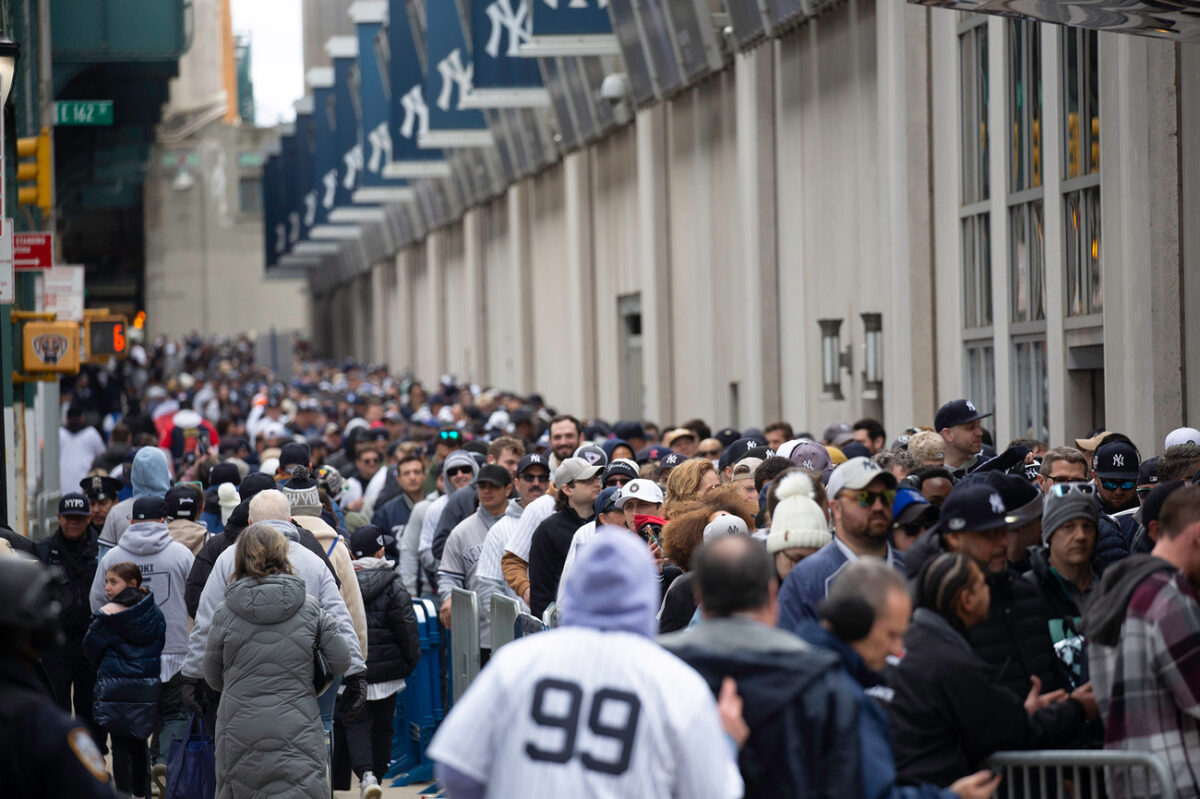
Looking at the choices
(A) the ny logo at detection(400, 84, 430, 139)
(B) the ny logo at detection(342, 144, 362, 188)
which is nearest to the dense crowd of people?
(A) the ny logo at detection(400, 84, 430, 139)

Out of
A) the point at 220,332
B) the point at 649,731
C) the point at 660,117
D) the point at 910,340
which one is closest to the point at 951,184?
the point at 910,340

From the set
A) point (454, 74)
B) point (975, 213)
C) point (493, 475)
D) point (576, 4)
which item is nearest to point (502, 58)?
point (454, 74)

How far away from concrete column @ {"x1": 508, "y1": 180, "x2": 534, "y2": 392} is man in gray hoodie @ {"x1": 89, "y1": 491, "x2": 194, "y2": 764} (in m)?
26.0

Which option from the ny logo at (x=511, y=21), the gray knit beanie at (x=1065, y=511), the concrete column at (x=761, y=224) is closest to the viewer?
the gray knit beanie at (x=1065, y=511)

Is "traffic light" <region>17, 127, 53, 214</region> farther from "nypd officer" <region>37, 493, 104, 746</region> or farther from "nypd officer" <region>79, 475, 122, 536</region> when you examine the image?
"nypd officer" <region>37, 493, 104, 746</region>

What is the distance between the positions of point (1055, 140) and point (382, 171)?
25.0 m

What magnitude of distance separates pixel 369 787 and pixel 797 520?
426 cm

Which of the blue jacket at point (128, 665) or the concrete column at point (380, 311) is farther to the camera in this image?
the concrete column at point (380, 311)

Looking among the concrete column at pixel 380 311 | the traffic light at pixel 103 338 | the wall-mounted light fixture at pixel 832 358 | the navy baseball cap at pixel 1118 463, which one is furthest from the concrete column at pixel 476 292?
the navy baseball cap at pixel 1118 463

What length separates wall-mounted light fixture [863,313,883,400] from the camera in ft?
58.3

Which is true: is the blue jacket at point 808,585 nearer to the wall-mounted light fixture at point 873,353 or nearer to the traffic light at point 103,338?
the wall-mounted light fixture at point 873,353

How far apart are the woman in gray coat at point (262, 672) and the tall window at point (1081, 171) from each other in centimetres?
758

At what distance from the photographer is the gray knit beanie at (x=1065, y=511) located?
21.9 feet

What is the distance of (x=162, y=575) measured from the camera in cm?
1042
